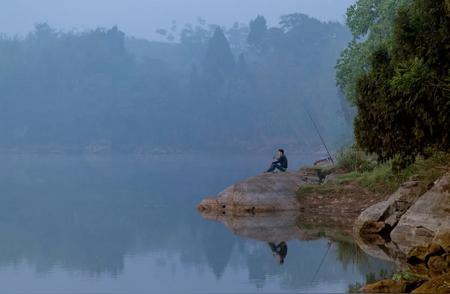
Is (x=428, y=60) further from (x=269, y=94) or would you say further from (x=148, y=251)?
(x=269, y=94)

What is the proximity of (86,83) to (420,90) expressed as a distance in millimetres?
129438

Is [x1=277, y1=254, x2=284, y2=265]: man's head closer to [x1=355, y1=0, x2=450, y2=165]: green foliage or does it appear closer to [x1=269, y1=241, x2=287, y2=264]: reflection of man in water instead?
[x1=269, y1=241, x2=287, y2=264]: reflection of man in water

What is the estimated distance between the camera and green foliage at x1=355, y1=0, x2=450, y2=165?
1278cm

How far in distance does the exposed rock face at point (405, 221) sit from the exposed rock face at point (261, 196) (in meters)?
5.42

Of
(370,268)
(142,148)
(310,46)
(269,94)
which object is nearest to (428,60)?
(370,268)

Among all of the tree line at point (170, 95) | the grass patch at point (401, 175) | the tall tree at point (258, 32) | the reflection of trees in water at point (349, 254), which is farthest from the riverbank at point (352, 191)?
the tall tree at point (258, 32)

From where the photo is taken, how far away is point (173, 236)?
63.3 ft

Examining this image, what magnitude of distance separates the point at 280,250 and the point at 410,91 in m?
5.34

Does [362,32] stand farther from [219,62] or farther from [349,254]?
[219,62]

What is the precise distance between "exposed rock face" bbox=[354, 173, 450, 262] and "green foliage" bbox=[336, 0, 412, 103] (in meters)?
14.0

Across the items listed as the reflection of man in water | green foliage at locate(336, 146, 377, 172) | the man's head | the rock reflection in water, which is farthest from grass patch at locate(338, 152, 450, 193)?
the man's head

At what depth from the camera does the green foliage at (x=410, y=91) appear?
41.9 ft

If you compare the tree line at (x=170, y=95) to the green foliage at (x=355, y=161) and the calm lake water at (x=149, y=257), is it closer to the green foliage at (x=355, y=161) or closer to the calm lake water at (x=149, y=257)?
the green foliage at (x=355, y=161)

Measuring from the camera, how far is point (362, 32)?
34.6 meters
